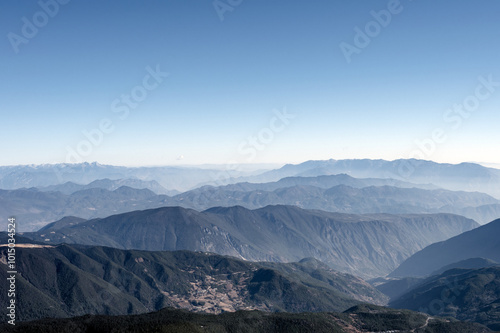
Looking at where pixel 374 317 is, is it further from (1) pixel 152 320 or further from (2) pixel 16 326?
(2) pixel 16 326

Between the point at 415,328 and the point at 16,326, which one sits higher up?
the point at 16,326

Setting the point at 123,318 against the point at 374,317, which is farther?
the point at 374,317

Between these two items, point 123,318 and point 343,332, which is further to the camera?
point 343,332

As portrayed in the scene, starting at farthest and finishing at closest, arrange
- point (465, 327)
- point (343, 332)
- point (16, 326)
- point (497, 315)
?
point (497, 315) → point (465, 327) → point (343, 332) → point (16, 326)

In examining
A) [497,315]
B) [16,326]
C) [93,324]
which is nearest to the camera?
[16,326]

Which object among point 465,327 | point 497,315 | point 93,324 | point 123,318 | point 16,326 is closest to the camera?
point 16,326

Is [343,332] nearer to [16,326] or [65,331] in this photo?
[65,331]

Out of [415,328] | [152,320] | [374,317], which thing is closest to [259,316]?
[152,320]

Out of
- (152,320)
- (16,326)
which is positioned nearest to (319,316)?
(152,320)

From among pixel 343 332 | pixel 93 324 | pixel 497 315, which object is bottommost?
pixel 497 315
